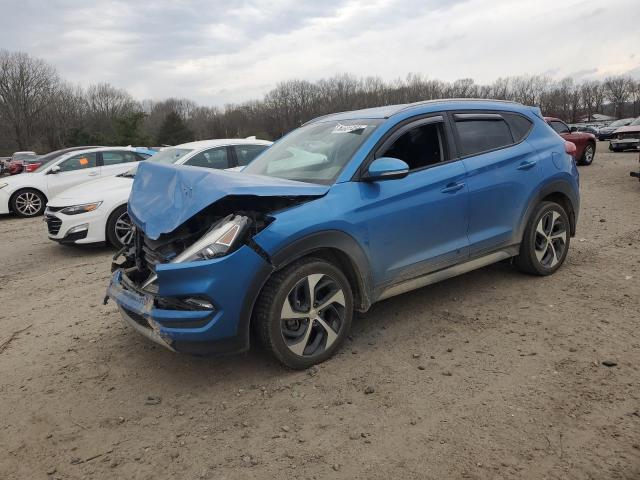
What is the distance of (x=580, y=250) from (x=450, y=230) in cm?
280

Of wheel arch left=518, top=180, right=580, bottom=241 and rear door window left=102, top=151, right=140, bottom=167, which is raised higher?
rear door window left=102, top=151, right=140, bottom=167

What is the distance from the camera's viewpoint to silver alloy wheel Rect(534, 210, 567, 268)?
16.1ft

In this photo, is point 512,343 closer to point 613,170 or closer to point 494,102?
point 494,102

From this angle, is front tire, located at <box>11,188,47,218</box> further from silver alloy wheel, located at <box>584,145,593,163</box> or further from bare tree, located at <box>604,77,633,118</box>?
bare tree, located at <box>604,77,633,118</box>

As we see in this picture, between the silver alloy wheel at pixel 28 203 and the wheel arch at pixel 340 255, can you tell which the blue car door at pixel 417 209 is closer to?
the wheel arch at pixel 340 255

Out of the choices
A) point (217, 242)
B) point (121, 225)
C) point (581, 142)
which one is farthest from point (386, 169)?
point (581, 142)

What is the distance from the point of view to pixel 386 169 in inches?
139

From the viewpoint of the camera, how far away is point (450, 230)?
409cm

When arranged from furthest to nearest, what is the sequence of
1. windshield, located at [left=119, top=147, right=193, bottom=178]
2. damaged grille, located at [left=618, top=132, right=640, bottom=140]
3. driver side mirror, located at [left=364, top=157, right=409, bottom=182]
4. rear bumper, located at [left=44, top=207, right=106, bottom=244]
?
damaged grille, located at [left=618, top=132, right=640, bottom=140], windshield, located at [left=119, top=147, right=193, bottom=178], rear bumper, located at [left=44, top=207, right=106, bottom=244], driver side mirror, located at [left=364, top=157, right=409, bottom=182]

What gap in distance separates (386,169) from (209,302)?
152 cm

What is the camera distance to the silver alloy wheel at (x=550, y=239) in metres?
4.91

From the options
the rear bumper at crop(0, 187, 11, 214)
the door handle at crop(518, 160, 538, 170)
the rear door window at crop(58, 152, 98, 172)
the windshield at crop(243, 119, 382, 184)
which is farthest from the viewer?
the rear door window at crop(58, 152, 98, 172)

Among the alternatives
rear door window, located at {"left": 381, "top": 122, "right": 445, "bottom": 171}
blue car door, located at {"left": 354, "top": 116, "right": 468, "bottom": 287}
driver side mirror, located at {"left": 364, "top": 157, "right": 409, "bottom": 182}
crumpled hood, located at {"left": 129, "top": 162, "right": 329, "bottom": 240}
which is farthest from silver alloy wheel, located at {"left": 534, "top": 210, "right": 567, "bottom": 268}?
Result: crumpled hood, located at {"left": 129, "top": 162, "right": 329, "bottom": 240}

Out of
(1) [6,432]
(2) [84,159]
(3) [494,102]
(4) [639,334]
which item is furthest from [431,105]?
(2) [84,159]
